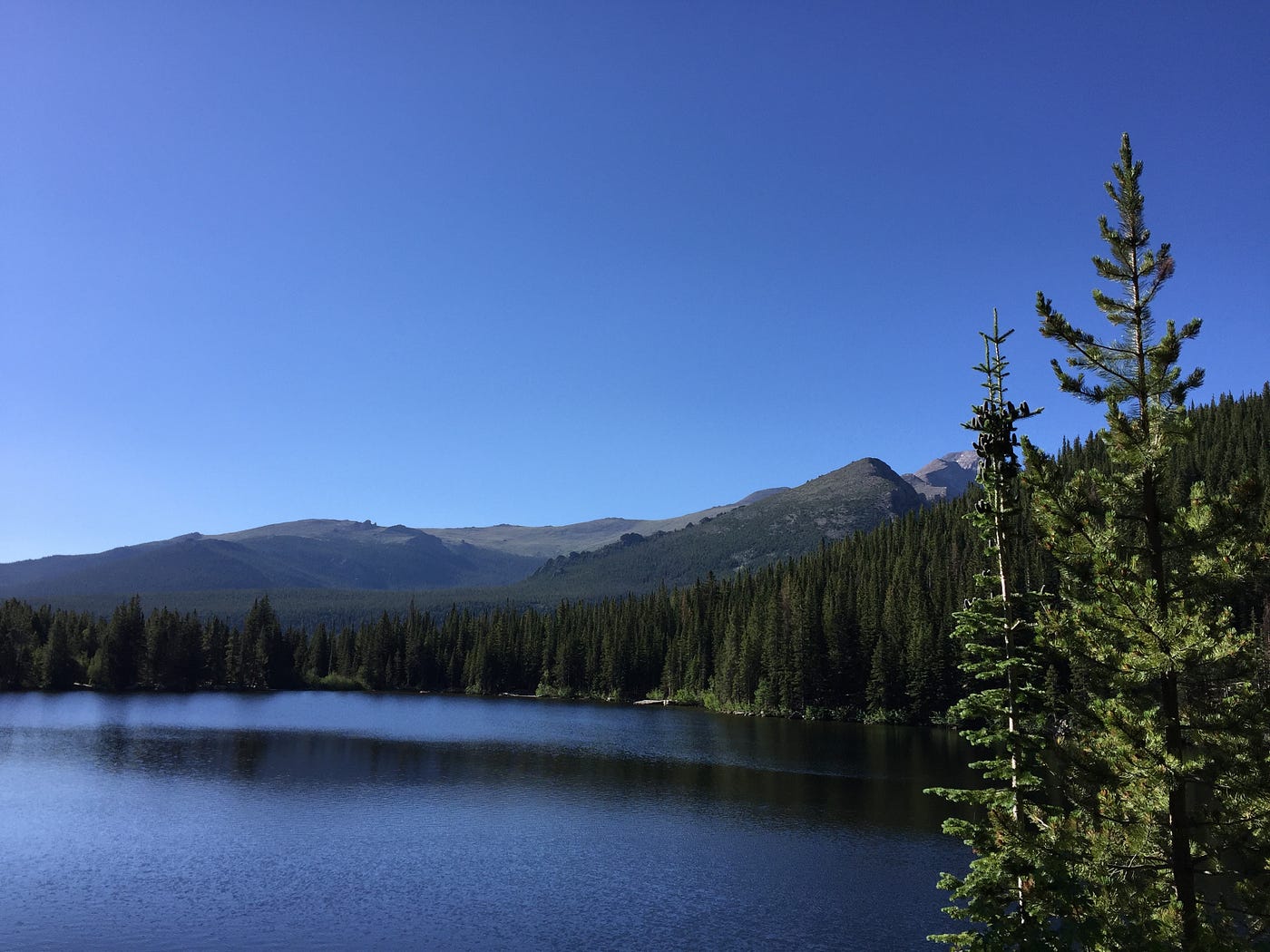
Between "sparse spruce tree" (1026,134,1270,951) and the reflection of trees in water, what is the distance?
3880cm

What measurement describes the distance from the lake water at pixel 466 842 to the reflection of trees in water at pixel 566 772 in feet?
1.15

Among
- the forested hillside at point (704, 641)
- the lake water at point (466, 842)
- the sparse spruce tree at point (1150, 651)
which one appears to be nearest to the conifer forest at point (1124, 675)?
the sparse spruce tree at point (1150, 651)

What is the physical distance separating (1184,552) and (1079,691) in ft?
15.5

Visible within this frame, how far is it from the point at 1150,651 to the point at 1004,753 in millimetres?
8814

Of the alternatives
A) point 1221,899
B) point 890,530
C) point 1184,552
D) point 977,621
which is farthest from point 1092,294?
point 890,530

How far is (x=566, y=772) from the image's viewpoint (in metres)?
72.2

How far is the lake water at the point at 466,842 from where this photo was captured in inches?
1341

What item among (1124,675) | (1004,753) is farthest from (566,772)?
(1124,675)

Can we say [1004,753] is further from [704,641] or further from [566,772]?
[704,641]

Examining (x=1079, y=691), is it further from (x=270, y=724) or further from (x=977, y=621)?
(x=270, y=724)

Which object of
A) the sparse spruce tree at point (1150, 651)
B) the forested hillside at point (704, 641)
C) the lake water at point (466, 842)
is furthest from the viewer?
the forested hillside at point (704, 641)

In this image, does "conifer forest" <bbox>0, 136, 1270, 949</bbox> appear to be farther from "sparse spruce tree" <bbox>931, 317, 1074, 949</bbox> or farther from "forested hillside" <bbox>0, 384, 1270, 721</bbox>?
"forested hillside" <bbox>0, 384, 1270, 721</bbox>

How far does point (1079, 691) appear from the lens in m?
18.5

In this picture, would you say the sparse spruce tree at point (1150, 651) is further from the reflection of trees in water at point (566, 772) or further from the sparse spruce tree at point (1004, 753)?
the reflection of trees in water at point (566, 772)
